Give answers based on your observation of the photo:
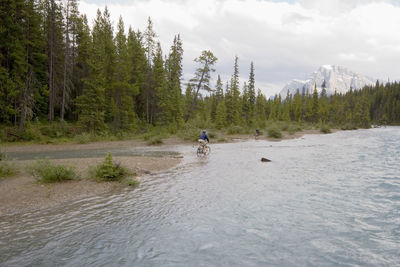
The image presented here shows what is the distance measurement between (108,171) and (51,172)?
97.8 inches

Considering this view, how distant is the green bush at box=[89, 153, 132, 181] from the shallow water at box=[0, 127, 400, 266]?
1.57 m

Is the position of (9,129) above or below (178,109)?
below

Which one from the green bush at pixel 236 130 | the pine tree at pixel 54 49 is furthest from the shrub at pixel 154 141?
the green bush at pixel 236 130

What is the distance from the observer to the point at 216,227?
282 inches

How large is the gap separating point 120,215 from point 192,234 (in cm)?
270

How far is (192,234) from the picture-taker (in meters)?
6.71

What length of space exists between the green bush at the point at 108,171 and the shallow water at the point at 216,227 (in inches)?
61.7

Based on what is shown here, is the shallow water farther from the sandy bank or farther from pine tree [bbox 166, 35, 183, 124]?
pine tree [bbox 166, 35, 183, 124]

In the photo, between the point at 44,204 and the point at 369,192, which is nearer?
the point at 44,204

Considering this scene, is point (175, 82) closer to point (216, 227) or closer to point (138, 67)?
point (138, 67)

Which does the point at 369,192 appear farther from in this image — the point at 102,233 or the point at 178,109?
the point at 178,109

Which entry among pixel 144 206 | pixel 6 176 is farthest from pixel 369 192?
pixel 6 176

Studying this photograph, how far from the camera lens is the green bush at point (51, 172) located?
10.8 meters

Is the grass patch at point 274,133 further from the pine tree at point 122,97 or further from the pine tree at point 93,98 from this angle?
the pine tree at point 93,98
